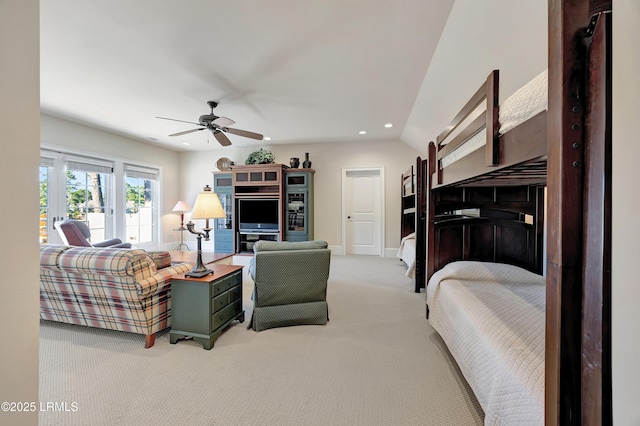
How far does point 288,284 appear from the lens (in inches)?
92.6

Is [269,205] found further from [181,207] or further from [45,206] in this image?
[45,206]

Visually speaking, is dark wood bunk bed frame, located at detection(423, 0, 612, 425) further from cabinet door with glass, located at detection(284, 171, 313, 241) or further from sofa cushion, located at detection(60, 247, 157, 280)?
cabinet door with glass, located at detection(284, 171, 313, 241)

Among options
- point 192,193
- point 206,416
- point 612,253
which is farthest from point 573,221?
point 192,193

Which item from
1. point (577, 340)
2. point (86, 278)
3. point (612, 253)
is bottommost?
point (86, 278)

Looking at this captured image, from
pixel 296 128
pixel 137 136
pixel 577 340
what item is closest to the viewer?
pixel 577 340

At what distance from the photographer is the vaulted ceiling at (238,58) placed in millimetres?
→ 1917

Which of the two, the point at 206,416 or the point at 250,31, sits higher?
the point at 250,31

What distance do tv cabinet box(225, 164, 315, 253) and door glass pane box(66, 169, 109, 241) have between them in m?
2.38

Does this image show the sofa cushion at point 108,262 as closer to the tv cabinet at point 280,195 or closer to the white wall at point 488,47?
the white wall at point 488,47

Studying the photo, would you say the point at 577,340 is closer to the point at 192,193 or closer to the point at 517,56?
the point at 517,56

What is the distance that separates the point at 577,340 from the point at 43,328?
12.0 ft

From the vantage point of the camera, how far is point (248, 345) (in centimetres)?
211

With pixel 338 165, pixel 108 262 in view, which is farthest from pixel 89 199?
pixel 338 165

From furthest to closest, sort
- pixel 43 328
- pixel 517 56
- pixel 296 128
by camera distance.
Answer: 1. pixel 296 128
2. pixel 43 328
3. pixel 517 56
